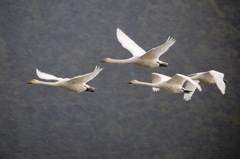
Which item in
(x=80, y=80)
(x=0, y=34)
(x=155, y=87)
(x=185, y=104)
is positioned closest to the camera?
(x=80, y=80)

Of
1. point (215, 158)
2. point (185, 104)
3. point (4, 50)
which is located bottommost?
point (215, 158)

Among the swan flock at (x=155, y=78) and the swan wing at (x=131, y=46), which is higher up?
the swan wing at (x=131, y=46)

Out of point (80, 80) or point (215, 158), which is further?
point (215, 158)

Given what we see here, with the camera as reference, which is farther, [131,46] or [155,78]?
[155,78]

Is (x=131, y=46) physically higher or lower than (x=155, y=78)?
higher

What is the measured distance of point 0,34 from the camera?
9812 mm

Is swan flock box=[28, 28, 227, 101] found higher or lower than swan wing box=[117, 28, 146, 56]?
lower

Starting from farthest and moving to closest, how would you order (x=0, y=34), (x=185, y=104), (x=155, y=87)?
(x=185, y=104) → (x=0, y=34) → (x=155, y=87)

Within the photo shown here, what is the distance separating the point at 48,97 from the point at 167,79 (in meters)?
2.28

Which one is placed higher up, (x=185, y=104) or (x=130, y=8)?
(x=130, y=8)

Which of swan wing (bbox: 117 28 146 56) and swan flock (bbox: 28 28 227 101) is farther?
swan wing (bbox: 117 28 146 56)

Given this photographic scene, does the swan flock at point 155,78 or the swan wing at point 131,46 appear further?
the swan wing at point 131,46

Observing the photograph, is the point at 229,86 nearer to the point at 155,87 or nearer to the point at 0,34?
the point at 155,87

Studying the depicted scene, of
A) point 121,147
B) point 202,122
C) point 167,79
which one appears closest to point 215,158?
point 202,122
